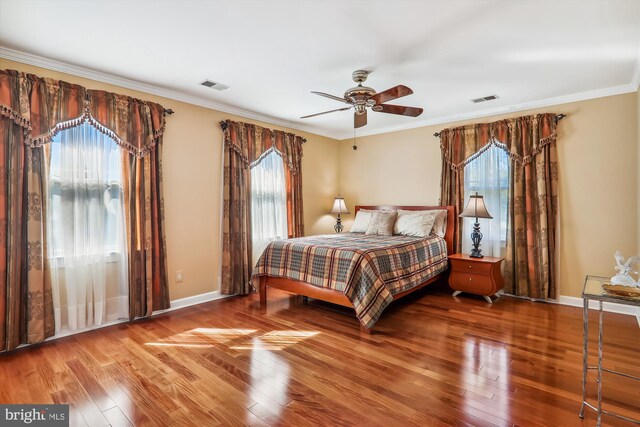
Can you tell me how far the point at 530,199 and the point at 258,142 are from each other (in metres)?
3.61

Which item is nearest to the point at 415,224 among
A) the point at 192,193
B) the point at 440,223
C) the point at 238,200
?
the point at 440,223

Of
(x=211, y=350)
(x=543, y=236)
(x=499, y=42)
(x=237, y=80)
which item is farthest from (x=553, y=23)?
(x=211, y=350)

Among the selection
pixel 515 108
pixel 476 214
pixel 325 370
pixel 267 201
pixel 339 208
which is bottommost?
pixel 325 370

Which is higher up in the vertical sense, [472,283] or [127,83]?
[127,83]

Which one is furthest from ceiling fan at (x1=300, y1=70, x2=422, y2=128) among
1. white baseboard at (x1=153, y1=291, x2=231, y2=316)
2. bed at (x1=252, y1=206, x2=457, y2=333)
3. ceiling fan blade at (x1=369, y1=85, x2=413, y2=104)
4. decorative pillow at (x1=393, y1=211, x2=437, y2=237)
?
white baseboard at (x1=153, y1=291, x2=231, y2=316)

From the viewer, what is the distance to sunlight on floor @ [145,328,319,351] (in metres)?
2.80

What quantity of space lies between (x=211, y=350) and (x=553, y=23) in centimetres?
360

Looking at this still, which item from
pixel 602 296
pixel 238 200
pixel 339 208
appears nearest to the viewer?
pixel 602 296

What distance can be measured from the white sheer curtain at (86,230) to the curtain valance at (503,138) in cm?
419

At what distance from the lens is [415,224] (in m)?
4.55

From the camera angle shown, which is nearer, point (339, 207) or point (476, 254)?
point (476, 254)

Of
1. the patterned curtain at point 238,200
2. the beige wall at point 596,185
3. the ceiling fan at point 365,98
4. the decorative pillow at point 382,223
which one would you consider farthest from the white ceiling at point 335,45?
the decorative pillow at point 382,223

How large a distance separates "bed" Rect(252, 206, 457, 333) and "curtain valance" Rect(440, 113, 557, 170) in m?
1.32

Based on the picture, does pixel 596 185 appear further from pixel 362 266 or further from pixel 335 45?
pixel 335 45
